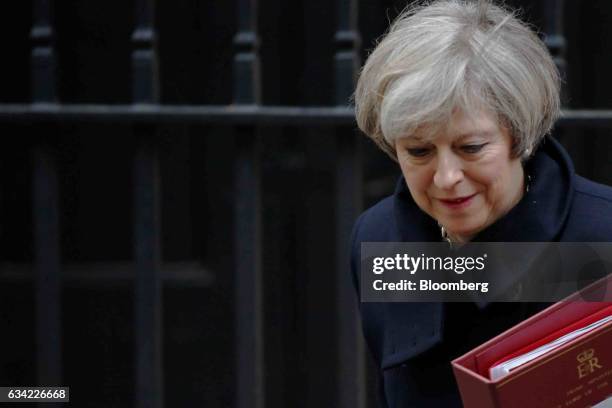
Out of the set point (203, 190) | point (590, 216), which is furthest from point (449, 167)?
point (203, 190)

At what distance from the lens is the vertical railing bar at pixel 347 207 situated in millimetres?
3463

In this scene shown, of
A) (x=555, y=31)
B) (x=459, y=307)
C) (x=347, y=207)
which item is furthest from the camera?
(x=347, y=207)

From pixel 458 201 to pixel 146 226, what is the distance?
135 centimetres

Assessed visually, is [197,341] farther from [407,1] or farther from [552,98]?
[552,98]

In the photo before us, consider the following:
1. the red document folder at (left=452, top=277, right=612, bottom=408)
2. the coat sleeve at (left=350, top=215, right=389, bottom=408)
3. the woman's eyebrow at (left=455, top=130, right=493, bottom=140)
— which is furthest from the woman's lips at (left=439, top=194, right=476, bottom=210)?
the coat sleeve at (left=350, top=215, right=389, bottom=408)

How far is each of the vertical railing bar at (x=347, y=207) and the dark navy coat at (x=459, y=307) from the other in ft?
2.85

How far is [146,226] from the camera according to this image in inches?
140

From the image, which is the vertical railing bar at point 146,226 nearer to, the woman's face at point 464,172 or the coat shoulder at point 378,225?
the coat shoulder at point 378,225

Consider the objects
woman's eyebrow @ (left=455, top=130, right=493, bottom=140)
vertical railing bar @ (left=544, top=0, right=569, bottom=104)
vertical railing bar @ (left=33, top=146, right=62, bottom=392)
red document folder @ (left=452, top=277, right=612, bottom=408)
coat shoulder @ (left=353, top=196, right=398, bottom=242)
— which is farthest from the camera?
vertical railing bar @ (left=33, top=146, right=62, bottom=392)

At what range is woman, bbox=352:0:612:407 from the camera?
2.33 meters

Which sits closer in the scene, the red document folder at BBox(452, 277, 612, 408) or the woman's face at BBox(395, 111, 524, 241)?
the red document folder at BBox(452, 277, 612, 408)

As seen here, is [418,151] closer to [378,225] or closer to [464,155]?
[464,155]

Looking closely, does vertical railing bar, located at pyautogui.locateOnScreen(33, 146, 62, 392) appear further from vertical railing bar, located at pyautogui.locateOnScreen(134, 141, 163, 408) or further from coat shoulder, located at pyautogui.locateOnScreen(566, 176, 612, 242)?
coat shoulder, located at pyautogui.locateOnScreen(566, 176, 612, 242)

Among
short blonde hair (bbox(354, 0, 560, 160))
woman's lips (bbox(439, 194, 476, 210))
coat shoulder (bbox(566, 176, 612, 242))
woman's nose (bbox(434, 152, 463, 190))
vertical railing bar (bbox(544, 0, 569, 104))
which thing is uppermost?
vertical railing bar (bbox(544, 0, 569, 104))
